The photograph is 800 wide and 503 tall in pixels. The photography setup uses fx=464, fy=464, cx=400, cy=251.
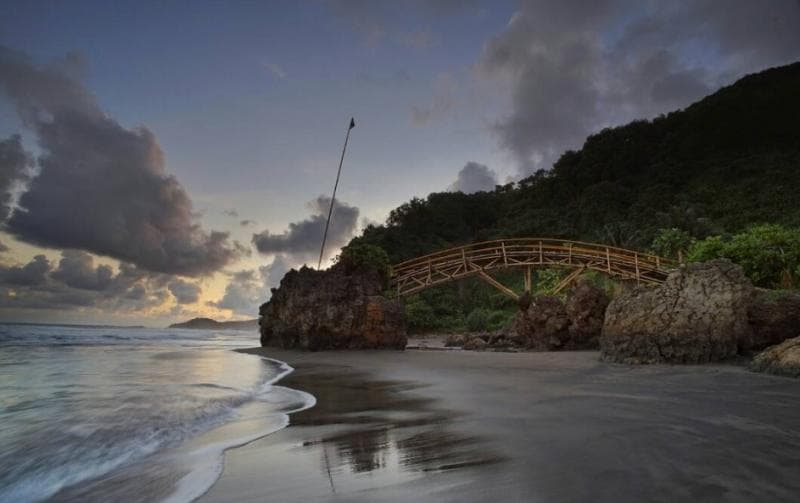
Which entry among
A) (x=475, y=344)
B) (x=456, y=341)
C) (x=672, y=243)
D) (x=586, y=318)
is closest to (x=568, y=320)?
(x=586, y=318)

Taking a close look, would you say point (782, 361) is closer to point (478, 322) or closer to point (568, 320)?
point (568, 320)

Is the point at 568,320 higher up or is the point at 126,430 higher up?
the point at 568,320

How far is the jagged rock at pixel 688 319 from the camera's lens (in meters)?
9.28

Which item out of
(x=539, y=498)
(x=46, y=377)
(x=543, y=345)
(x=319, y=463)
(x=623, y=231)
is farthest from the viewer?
(x=623, y=231)

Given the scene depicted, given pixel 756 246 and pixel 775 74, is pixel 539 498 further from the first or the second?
pixel 775 74

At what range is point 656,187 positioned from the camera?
52750 millimetres

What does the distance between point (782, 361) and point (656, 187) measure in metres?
52.1

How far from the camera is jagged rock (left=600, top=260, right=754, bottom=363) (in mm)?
9281

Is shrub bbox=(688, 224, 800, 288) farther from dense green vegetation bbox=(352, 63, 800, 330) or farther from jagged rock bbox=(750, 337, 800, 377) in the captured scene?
jagged rock bbox=(750, 337, 800, 377)

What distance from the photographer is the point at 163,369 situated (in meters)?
11.9

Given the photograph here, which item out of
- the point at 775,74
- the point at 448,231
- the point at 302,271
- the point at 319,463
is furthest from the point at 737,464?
the point at 775,74

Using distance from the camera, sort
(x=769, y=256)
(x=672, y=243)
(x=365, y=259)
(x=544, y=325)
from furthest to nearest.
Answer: (x=672, y=243) → (x=365, y=259) → (x=769, y=256) → (x=544, y=325)

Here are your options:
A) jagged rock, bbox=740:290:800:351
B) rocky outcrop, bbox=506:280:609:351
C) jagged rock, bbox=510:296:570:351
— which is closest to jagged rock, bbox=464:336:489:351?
jagged rock, bbox=510:296:570:351

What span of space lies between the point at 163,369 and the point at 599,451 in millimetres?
11611
